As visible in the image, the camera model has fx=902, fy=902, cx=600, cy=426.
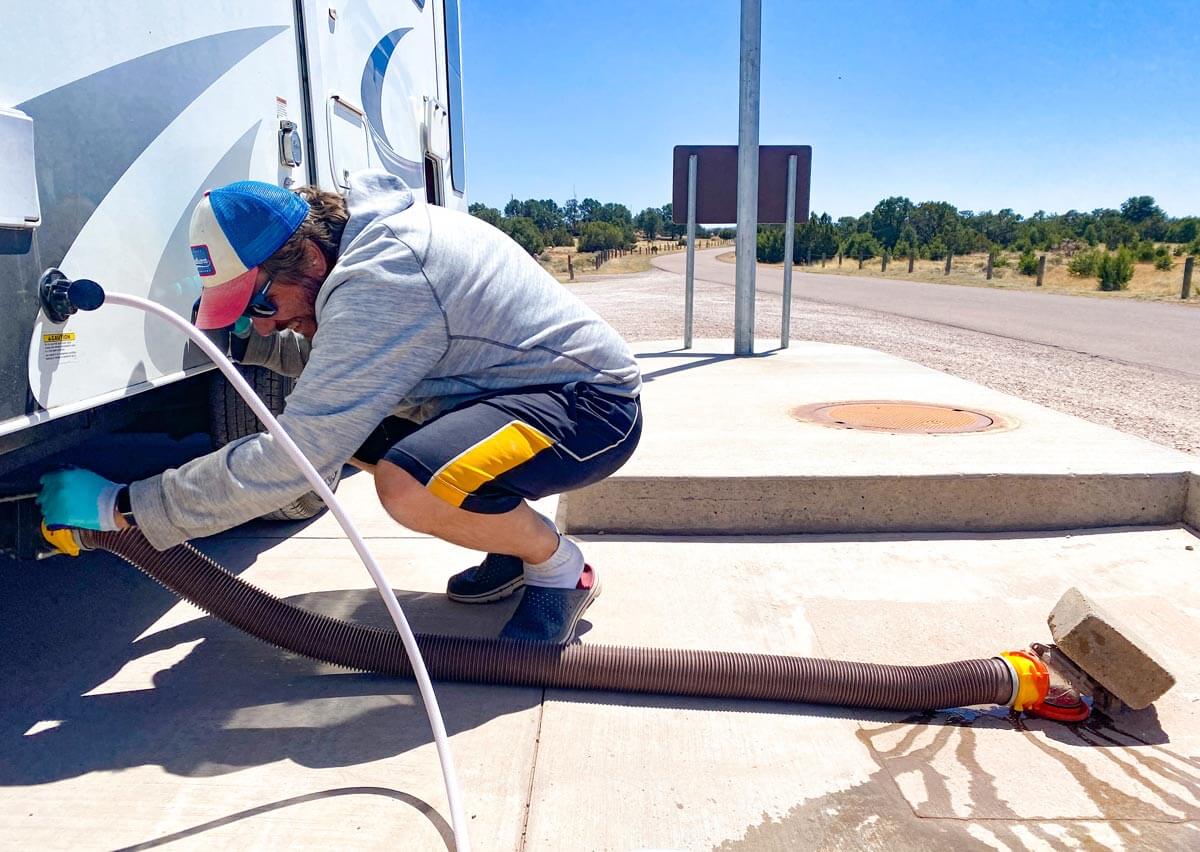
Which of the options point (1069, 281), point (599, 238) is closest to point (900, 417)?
point (1069, 281)

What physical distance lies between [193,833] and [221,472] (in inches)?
30.8

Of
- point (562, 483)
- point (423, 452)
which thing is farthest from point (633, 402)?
point (423, 452)

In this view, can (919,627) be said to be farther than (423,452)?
Yes

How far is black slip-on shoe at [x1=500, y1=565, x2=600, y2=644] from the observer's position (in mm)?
2574

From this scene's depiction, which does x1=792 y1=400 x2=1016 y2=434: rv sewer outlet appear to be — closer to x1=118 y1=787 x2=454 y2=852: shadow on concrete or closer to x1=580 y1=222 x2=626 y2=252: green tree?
x1=118 y1=787 x2=454 y2=852: shadow on concrete

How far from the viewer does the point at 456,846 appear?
1747mm

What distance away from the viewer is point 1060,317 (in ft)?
50.8

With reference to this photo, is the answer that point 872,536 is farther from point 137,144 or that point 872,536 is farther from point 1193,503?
point 137,144

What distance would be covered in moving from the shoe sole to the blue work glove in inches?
43.1

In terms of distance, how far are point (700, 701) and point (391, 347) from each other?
122 cm

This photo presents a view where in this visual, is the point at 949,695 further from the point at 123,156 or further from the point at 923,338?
the point at 923,338

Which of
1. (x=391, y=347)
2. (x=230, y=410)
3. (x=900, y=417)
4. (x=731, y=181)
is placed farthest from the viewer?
(x=731, y=181)

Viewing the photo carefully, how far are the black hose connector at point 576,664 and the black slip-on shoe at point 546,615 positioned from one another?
0.12 meters

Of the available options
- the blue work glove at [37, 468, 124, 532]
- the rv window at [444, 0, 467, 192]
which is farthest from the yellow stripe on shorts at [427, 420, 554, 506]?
the rv window at [444, 0, 467, 192]
